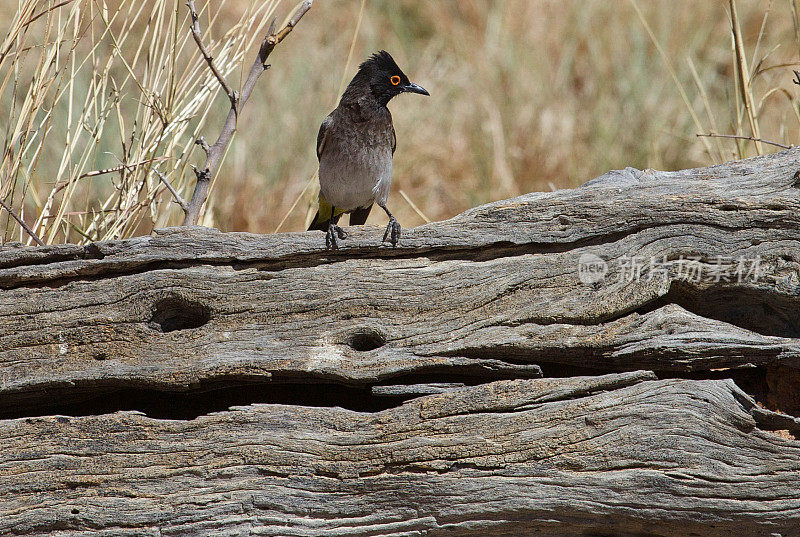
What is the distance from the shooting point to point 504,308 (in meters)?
→ 3.64

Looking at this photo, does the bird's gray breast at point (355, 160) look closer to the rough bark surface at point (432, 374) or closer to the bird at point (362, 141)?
the bird at point (362, 141)

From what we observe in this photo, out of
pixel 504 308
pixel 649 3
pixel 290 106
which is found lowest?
pixel 504 308

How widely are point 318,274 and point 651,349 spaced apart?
4.77 feet

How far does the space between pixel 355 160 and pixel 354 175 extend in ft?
0.33

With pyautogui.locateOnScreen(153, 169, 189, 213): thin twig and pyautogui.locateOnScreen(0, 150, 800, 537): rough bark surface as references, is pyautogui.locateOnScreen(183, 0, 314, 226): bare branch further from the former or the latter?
pyautogui.locateOnScreen(0, 150, 800, 537): rough bark surface

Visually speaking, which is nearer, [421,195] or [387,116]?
[387,116]

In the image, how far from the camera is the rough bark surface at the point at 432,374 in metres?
3.24

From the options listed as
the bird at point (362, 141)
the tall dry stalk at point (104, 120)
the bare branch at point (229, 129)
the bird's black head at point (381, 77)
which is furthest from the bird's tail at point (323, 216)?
the bare branch at point (229, 129)

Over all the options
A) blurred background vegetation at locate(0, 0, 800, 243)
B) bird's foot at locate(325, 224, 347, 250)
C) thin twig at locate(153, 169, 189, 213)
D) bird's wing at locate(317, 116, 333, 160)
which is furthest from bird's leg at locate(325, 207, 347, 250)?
blurred background vegetation at locate(0, 0, 800, 243)

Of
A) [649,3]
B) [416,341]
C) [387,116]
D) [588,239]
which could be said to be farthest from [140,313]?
[649,3]

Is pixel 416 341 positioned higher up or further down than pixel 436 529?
higher up

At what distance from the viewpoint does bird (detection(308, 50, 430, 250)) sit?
546 cm

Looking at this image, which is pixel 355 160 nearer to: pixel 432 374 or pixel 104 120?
pixel 104 120

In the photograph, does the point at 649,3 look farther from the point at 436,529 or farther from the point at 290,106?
the point at 436,529
